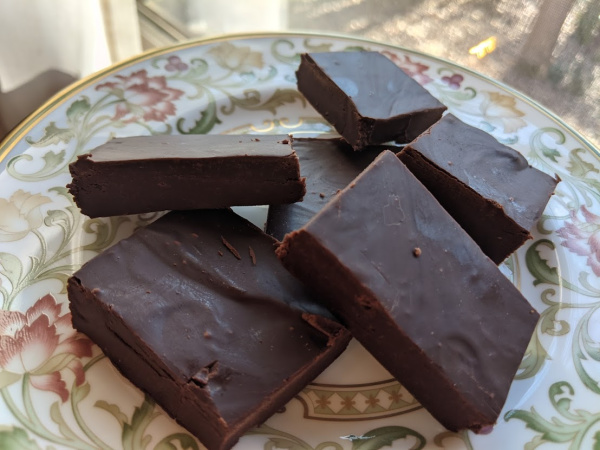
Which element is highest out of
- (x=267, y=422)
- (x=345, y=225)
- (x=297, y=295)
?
(x=345, y=225)

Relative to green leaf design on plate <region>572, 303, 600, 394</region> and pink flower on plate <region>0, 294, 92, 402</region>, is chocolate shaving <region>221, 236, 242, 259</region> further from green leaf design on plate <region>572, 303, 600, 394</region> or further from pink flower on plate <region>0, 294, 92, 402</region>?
green leaf design on plate <region>572, 303, 600, 394</region>

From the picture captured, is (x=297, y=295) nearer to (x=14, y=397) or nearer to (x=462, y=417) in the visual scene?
(x=462, y=417)

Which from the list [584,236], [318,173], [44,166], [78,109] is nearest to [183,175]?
[318,173]

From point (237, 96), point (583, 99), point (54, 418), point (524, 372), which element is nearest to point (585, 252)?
point (524, 372)

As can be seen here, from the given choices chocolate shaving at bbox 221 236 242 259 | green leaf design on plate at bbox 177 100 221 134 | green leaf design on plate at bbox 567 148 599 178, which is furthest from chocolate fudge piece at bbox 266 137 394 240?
green leaf design on plate at bbox 567 148 599 178

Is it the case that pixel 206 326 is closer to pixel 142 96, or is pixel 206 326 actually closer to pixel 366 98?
pixel 366 98

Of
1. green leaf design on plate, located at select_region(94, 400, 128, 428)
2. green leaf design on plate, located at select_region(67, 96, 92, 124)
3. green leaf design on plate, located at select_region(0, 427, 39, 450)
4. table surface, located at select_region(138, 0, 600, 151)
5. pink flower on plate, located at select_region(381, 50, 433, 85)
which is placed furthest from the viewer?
pink flower on plate, located at select_region(381, 50, 433, 85)

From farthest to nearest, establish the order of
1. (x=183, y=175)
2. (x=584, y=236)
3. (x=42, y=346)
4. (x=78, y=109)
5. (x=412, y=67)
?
(x=412, y=67)
(x=78, y=109)
(x=584, y=236)
(x=183, y=175)
(x=42, y=346)
